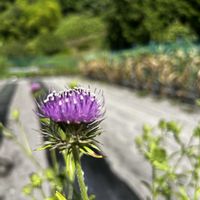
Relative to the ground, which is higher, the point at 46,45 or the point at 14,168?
the point at 14,168

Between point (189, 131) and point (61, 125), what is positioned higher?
point (61, 125)

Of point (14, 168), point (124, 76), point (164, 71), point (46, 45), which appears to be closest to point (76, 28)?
point (46, 45)

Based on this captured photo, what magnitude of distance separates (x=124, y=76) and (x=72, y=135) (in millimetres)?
20615

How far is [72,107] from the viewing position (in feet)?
4.24

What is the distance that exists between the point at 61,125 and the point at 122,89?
21.3 meters

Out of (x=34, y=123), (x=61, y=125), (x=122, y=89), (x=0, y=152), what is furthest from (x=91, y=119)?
(x=122, y=89)

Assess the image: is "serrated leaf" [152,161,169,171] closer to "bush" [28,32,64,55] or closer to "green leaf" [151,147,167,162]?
"green leaf" [151,147,167,162]

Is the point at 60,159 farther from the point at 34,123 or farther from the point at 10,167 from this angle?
the point at 34,123

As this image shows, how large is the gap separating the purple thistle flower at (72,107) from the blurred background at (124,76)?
459mm

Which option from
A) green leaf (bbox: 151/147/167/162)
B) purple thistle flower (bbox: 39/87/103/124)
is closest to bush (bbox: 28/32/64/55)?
green leaf (bbox: 151/147/167/162)

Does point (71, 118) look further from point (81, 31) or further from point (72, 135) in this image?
point (81, 31)

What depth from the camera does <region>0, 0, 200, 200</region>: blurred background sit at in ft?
19.7

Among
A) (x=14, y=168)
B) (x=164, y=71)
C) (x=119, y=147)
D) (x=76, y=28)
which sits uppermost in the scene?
(x=14, y=168)

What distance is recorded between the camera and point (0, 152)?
7.39m
